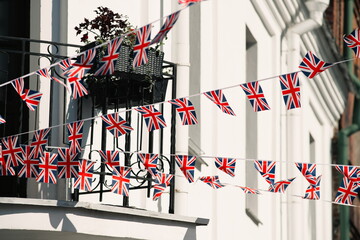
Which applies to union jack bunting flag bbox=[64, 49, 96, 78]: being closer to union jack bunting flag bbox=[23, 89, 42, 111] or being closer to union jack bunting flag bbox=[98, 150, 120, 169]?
union jack bunting flag bbox=[23, 89, 42, 111]

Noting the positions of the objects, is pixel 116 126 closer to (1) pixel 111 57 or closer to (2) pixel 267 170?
(1) pixel 111 57

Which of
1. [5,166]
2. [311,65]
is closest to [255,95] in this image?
[311,65]

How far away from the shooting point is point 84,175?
10109 millimetres

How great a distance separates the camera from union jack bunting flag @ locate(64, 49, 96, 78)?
30.8 feet

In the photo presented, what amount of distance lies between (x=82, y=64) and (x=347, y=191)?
9.11ft

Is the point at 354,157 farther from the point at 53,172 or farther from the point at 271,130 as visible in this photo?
the point at 53,172

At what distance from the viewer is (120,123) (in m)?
10.1

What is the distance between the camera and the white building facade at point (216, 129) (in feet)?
34.4

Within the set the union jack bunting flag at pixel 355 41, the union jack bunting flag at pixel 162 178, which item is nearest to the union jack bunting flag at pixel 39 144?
the union jack bunting flag at pixel 162 178

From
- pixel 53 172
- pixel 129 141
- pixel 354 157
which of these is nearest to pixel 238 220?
pixel 129 141

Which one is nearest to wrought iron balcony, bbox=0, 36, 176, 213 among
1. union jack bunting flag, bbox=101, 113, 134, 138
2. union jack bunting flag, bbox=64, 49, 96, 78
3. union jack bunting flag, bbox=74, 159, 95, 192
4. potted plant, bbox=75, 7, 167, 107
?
potted plant, bbox=75, 7, 167, 107

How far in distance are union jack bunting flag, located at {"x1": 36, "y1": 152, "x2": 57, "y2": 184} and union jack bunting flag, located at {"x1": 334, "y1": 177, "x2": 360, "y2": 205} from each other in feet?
8.20

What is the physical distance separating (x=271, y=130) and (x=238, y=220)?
2.12 metres

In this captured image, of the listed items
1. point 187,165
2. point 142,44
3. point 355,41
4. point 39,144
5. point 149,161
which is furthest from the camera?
point 187,165
